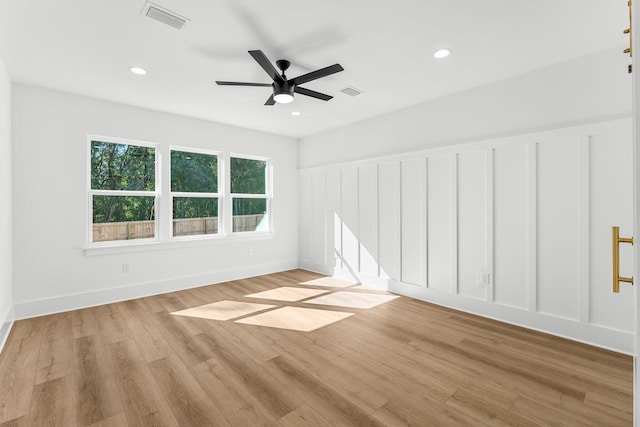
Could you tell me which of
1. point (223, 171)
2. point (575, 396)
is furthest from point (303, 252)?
point (575, 396)

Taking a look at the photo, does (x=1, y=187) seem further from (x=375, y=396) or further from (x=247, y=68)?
(x=375, y=396)

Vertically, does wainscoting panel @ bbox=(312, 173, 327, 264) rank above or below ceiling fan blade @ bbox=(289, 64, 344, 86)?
below

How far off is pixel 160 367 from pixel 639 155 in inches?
123

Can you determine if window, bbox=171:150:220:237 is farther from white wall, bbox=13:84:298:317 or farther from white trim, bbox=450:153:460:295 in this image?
white trim, bbox=450:153:460:295

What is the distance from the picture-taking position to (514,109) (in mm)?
3371

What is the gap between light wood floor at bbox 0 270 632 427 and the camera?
1906 millimetres

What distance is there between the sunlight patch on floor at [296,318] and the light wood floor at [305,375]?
0.41 feet

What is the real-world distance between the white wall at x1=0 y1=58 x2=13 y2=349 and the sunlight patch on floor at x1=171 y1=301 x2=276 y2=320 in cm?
163

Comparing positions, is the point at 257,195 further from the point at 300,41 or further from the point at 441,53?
the point at 441,53

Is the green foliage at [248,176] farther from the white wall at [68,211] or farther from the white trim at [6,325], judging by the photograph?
the white trim at [6,325]

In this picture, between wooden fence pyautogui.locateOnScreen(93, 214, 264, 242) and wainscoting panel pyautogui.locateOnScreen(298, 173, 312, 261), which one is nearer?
wooden fence pyautogui.locateOnScreen(93, 214, 264, 242)

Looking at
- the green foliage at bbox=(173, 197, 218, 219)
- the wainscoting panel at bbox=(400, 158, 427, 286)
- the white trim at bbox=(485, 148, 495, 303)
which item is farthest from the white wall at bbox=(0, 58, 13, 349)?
the white trim at bbox=(485, 148, 495, 303)

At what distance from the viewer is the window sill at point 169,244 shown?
4.01 metres

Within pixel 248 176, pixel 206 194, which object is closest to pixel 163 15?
pixel 206 194
